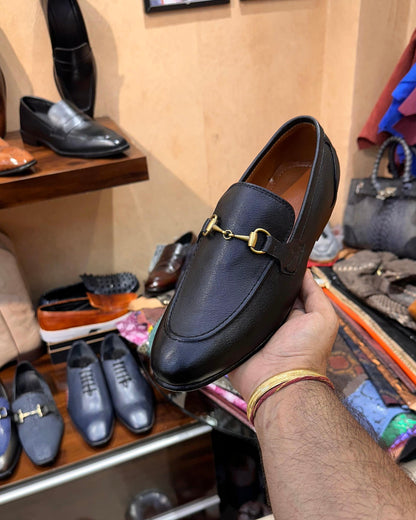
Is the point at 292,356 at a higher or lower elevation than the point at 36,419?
higher

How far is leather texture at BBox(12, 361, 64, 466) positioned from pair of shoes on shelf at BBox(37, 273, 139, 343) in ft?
0.38

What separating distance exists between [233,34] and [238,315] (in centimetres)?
87

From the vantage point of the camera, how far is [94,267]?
1235mm

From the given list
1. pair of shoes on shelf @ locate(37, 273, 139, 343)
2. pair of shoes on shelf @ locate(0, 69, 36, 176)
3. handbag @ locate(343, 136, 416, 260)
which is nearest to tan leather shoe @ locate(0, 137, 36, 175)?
pair of shoes on shelf @ locate(0, 69, 36, 176)

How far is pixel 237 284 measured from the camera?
21.9 inches

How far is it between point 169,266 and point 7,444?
0.56 metres

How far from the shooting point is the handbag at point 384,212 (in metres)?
1.11

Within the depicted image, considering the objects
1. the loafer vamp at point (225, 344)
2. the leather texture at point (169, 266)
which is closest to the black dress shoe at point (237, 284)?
the loafer vamp at point (225, 344)

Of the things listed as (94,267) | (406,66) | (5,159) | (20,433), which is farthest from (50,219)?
(406,66)

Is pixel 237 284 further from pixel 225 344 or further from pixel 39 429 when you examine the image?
pixel 39 429

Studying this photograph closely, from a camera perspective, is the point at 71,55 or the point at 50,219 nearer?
the point at 71,55

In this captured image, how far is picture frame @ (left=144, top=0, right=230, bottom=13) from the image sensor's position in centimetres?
98

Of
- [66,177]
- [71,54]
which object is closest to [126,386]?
[66,177]

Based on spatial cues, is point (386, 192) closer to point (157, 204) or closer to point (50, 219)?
point (157, 204)
